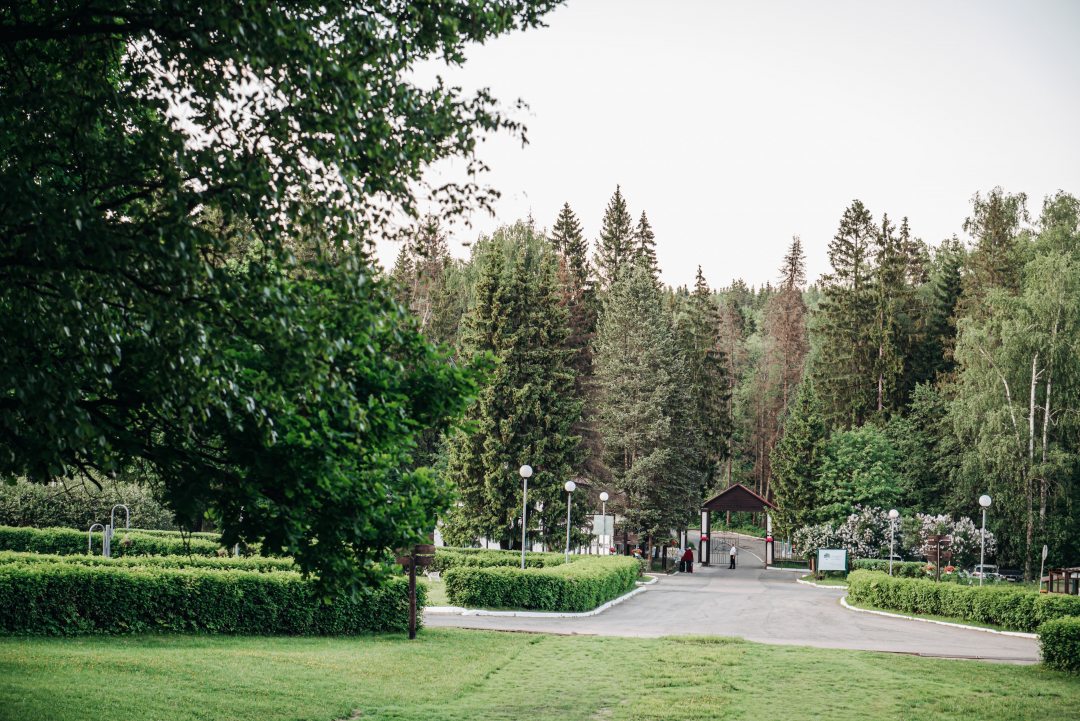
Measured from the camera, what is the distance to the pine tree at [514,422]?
128 feet

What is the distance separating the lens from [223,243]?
278 inches

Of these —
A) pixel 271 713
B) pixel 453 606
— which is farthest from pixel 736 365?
pixel 271 713

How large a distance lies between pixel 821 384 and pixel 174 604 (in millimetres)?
52837

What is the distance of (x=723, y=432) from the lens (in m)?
68.2

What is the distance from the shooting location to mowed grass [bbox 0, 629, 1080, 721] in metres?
10.4

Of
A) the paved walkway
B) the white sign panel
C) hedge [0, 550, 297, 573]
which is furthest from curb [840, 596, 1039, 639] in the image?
hedge [0, 550, 297, 573]

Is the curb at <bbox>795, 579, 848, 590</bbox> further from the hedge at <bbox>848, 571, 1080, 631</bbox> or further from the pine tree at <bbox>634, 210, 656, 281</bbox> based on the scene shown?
the pine tree at <bbox>634, 210, 656, 281</bbox>

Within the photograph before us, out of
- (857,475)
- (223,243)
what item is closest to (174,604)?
(223,243)

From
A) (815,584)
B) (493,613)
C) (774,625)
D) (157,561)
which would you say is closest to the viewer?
(157,561)

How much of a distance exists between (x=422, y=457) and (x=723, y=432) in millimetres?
26298

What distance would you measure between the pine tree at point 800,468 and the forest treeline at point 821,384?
0.39ft

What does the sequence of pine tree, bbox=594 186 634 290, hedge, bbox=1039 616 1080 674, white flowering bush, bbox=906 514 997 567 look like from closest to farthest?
hedge, bbox=1039 616 1080 674
white flowering bush, bbox=906 514 997 567
pine tree, bbox=594 186 634 290

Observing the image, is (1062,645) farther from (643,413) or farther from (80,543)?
(643,413)

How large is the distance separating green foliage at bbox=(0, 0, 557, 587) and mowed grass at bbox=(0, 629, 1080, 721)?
110 inches
